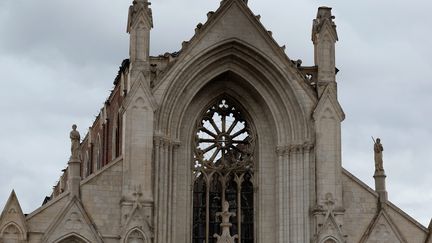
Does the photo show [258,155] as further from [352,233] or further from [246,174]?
[352,233]

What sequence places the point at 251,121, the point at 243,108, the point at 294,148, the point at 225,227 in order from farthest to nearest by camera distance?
the point at 243,108, the point at 251,121, the point at 294,148, the point at 225,227

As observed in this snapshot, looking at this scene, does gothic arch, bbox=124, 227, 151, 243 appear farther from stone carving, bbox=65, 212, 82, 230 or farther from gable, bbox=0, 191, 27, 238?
gable, bbox=0, 191, 27, 238

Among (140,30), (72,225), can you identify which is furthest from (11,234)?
(140,30)

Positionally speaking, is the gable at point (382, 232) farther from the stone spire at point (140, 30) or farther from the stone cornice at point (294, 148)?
the stone spire at point (140, 30)

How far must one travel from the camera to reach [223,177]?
38875 millimetres

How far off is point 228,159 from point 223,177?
25.8 inches

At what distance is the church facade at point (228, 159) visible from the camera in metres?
36.5

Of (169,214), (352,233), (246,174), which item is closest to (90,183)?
(169,214)

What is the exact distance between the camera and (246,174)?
39.2 m

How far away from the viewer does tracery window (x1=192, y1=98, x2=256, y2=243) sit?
38594 millimetres

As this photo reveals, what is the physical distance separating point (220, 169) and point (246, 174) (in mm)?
915

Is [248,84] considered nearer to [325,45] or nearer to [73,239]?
[325,45]

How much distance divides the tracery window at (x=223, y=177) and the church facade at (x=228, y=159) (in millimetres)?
33

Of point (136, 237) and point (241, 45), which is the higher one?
point (241, 45)
